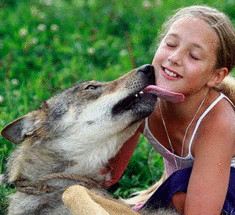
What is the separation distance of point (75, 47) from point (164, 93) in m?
3.59

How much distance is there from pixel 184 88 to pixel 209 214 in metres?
0.90

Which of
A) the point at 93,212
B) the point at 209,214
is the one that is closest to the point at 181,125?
the point at 209,214

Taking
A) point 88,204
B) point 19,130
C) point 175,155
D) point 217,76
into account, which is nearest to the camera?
point 88,204

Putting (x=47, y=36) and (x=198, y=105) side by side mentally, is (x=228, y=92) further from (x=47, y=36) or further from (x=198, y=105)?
(x=47, y=36)

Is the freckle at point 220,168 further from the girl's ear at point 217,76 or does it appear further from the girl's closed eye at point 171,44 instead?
the girl's closed eye at point 171,44

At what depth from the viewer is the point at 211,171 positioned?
3.50 m

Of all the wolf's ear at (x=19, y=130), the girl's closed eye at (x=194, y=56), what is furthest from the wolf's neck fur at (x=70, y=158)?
the girl's closed eye at (x=194, y=56)

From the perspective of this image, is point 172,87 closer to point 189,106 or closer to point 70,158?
point 189,106

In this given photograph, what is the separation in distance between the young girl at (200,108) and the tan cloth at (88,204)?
54 cm

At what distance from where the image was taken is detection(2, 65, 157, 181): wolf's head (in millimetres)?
3566

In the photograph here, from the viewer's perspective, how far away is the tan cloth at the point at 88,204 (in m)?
2.81

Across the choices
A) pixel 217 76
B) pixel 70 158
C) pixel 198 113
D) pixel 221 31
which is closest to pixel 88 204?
pixel 70 158

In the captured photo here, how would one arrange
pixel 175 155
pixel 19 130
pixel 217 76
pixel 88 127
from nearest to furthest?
pixel 88 127
pixel 217 76
pixel 19 130
pixel 175 155

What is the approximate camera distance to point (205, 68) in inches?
141
